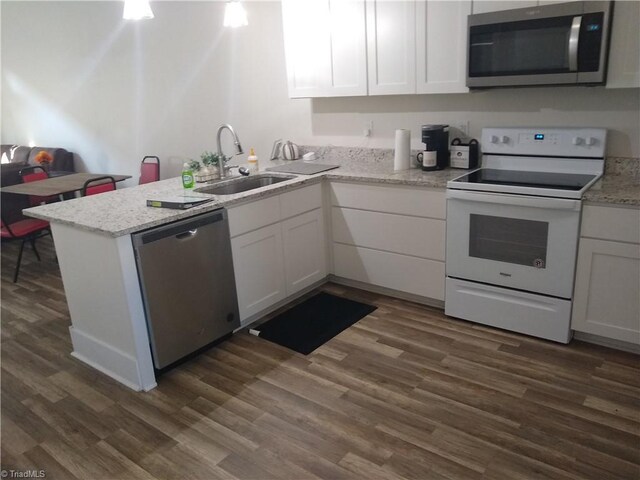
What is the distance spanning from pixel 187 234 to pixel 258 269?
2.06 ft

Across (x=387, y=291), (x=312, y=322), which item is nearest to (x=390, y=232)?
(x=387, y=291)

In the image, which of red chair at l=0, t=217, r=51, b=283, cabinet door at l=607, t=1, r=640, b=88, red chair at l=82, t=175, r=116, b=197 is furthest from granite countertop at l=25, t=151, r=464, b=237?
red chair at l=0, t=217, r=51, b=283

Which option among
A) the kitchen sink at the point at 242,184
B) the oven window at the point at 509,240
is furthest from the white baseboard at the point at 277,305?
the oven window at the point at 509,240

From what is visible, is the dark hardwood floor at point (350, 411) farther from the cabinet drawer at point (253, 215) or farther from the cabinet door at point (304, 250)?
the cabinet drawer at point (253, 215)

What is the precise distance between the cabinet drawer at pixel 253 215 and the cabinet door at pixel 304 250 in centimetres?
15

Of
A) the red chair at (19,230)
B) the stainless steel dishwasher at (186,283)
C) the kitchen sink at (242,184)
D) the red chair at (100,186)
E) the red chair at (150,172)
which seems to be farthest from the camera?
the red chair at (150,172)

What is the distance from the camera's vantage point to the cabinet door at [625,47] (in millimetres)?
2438

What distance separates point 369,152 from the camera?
151 inches

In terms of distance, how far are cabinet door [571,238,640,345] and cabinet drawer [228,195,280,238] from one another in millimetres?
1764

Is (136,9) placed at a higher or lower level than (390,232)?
higher

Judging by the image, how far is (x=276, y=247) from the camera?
3244mm

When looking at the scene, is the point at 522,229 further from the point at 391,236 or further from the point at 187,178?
the point at 187,178

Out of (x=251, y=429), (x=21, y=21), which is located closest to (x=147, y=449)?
(x=251, y=429)

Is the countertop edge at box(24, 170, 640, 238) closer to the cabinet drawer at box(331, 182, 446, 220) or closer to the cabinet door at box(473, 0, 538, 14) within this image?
the cabinet drawer at box(331, 182, 446, 220)
